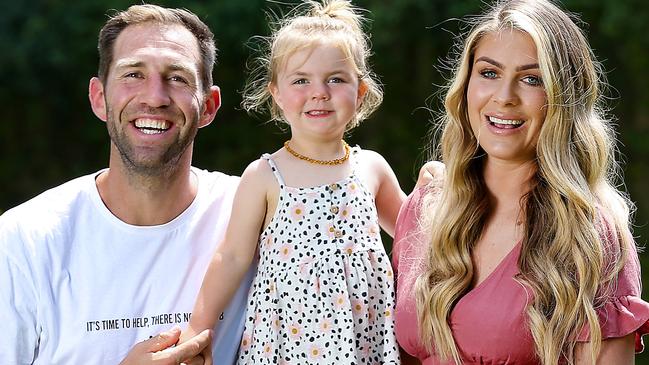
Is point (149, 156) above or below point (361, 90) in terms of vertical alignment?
below

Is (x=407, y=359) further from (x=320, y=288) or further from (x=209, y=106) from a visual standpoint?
(x=209, y=106)

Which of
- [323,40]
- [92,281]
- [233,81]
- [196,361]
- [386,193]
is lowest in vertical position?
[233,81]

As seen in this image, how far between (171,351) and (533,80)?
1.16 meters

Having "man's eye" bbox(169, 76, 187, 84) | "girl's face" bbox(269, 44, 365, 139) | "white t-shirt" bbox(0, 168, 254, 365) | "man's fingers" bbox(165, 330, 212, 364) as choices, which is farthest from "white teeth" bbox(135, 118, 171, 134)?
"man's fingers" bbox(165, 330, 212, 364)

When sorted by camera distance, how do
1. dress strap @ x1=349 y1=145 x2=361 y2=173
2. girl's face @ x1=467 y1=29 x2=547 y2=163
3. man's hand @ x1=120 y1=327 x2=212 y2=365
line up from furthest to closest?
dress strap @ x1=349 y1=145 x2=361 y2=173 < man's hand @ x1=120 y1=327 x2=212 y2=365 < girl's face @ x1=467 y1=29 x2=547 y2=163

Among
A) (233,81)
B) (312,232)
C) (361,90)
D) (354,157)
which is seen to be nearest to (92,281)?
(312,232)

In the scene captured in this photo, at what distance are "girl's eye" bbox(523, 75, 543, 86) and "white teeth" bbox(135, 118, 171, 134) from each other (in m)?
1.05

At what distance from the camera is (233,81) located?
1078 centimetres

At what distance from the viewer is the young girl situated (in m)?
2.77

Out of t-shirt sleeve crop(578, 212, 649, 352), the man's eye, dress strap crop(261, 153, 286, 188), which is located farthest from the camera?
the man's eye

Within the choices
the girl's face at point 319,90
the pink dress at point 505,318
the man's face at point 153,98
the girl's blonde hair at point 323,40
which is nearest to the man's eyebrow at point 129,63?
the man's face at point 153,98

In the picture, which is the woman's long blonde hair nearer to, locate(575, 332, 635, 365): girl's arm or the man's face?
locate(575, 332, 635, 365): girl's arm

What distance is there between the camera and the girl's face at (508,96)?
8.43 ft

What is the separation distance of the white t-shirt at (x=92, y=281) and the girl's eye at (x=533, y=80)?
3.07 feet
